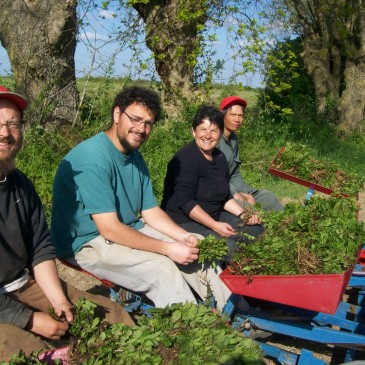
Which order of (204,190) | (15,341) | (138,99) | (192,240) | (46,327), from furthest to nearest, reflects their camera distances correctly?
(204,190), (138,99), (192,240), (46,327), (15,341)

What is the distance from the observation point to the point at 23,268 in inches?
113

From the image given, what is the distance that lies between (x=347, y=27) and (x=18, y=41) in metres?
9.95

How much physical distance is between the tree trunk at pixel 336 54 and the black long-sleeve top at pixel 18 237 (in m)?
11.7

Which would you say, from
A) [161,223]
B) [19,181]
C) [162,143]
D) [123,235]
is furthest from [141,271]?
[162,143]

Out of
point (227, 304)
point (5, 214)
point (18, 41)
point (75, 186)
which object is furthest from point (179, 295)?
point (18, 41)

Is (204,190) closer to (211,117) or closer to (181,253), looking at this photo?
(211,117)

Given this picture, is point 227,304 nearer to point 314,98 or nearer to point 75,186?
point 75,186

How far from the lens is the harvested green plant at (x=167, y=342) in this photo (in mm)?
2178

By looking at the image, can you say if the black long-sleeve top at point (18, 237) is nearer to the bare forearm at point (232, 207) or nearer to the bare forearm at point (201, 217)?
the bare forearm at point (201, 217)

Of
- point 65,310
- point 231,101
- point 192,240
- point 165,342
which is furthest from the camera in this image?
point 231,101

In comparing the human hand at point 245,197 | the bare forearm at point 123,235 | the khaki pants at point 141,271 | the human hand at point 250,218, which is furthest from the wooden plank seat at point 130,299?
the human hand at point 245,197

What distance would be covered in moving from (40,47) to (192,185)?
4.05m

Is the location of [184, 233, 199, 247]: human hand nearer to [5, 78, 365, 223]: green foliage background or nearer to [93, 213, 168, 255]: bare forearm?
[93, 213, 168, 255]: bare forearm

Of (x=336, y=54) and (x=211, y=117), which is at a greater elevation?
(x=336, y=54)
